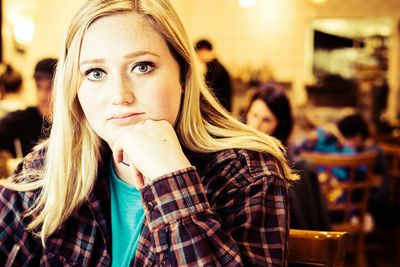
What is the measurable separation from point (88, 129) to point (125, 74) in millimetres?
206

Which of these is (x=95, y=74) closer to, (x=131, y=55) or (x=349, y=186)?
(x=131, y=55)

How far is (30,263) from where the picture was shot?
957 mm

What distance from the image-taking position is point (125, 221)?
954 mm

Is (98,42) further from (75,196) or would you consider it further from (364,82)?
(364,82)

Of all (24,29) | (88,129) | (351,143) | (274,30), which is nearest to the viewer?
(88,129)

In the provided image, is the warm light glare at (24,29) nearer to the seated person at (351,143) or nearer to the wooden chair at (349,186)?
the seated person at (351,143)

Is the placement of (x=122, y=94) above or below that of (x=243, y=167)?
above

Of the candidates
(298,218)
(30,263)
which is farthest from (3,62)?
(30,263)

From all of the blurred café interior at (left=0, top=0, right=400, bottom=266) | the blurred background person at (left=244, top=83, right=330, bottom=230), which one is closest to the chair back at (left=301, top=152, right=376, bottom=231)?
the blurred background person at (left=244, top=83, right=330, bottom=230)

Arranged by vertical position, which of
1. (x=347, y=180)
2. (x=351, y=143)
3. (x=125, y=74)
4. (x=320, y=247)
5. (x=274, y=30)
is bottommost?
(x=347, y=180)

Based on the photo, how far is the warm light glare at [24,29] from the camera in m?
5.70

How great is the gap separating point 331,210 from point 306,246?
2.15m

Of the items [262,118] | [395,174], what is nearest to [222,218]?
[262,118]

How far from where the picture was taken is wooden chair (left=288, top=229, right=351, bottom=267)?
3.01 ft
